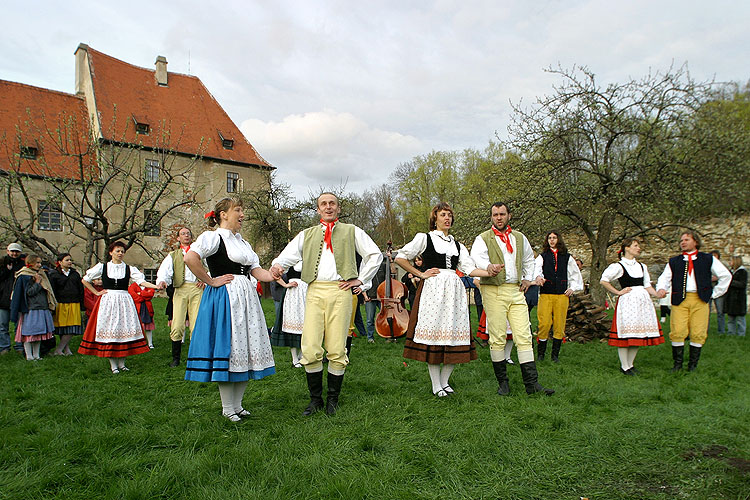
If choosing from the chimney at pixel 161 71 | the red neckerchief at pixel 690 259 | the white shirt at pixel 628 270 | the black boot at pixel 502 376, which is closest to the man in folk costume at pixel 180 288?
the black boot at pixel 502 376

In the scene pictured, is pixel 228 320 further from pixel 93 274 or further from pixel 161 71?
pixel 161 71

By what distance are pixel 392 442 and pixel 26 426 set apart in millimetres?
3012

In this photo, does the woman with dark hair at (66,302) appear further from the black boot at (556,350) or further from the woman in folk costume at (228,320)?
the black boot at (556,350)

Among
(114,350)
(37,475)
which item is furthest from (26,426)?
(114,350)

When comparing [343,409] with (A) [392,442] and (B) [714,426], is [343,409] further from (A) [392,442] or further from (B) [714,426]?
(B) [714,426]

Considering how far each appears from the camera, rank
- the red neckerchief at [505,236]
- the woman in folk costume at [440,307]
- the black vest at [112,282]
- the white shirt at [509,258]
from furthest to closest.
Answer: the black vest at [112,282] → the red neckerchief at [505,236] → the white shirt at [509,258] → the woman in folk costume at [440,307]

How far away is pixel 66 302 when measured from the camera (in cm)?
846

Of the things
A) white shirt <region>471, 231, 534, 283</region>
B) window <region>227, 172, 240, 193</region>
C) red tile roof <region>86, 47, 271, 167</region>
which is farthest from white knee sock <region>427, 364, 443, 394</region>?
window <region>227, 172, 240, 193</region>

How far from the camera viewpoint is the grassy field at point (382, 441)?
2898 mm

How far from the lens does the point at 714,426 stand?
4.08 meters

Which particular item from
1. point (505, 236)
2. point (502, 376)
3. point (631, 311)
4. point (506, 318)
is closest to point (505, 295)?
point (506, 318)

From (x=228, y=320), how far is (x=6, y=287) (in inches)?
258

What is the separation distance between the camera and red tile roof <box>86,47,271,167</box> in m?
26.4

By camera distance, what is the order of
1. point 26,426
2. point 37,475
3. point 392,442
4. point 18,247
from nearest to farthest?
point 37,475 < point 392,442 < point 26,426 < point 18,247
